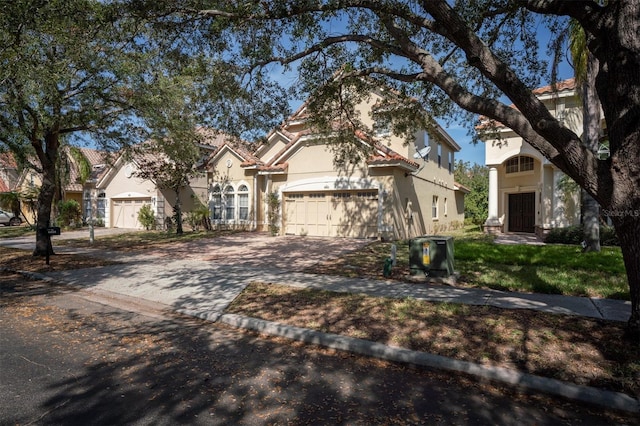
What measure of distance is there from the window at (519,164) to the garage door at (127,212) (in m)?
23.5

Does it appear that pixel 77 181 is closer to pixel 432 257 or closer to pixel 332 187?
pixel 332 187

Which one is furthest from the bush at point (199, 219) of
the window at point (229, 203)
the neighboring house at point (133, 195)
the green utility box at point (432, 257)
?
the green utility box at point (432, 257)

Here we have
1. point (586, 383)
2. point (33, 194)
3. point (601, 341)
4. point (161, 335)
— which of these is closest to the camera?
point (586, 383)

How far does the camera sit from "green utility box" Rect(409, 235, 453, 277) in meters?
8.38

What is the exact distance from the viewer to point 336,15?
6.99 meters

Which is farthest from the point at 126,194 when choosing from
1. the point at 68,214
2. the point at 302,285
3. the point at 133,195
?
the point at 302,285

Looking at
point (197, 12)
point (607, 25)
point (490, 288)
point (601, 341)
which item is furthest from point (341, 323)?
point (197, 12)

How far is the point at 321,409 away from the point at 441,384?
146 cm

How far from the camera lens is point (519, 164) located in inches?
841

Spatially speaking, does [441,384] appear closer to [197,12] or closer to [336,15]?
[336,15]

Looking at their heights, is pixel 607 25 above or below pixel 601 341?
above

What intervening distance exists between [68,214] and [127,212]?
3.80 meters

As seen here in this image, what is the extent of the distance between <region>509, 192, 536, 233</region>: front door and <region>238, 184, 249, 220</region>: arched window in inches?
628

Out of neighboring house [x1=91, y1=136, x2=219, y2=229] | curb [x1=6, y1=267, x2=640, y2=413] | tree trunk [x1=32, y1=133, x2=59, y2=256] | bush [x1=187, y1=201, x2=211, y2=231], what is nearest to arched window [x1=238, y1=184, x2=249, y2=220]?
bush [x1=187, y1=201, x2=211, y2=231]
